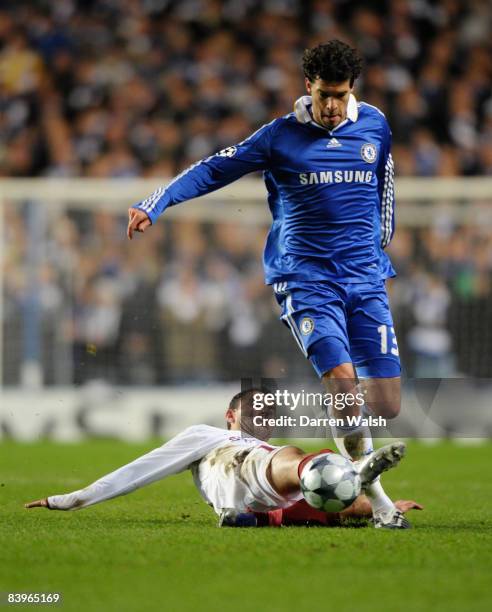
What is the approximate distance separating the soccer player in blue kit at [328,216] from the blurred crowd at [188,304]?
24.8 ft

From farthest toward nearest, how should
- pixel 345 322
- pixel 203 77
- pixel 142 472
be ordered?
pixel 203 77 → pixel 345 322 → pixel 142 472

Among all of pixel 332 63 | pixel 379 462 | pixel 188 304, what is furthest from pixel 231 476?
pixel 188 304

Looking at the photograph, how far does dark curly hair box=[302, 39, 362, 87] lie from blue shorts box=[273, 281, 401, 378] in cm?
109

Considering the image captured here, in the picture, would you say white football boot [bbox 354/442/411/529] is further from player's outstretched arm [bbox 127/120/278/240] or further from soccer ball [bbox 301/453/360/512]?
player's outstretched arm [bbox 127/120/278/240]

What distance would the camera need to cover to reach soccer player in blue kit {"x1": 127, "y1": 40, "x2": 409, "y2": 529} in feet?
22.0

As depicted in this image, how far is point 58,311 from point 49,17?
25.2 feet

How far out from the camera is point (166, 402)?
14742mm

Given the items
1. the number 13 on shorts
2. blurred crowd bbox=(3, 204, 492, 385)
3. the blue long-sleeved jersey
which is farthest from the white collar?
blurred crowd bbox=(3, 204, 492, 385)

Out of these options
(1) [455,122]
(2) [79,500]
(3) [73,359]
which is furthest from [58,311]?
(2) [79,500]

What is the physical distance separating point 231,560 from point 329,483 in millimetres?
819

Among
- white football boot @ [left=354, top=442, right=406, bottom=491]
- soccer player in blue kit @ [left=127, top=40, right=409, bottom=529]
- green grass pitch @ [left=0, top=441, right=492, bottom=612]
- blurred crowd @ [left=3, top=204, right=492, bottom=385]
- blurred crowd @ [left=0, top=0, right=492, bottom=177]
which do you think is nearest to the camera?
green grass pitch @ [left=0, top=441, right=492, bottom=612]

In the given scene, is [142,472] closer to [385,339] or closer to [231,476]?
[231,476]

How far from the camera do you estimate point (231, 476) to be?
6.38 metres

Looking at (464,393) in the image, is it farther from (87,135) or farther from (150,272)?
(87,135)
